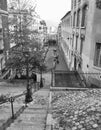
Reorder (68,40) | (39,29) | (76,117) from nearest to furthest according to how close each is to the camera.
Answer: (76,117)
(68,40)
(39,29)

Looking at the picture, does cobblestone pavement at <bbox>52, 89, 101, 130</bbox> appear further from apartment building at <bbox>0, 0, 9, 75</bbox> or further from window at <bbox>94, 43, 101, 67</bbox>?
apartment building at <bbox>0, 0, 9, 75</bbox>

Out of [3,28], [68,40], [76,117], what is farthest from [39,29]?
[76,117]

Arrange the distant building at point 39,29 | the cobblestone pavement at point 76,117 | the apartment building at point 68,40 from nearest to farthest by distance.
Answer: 1. the cobblestone pavement at point 76,117
2. the distant building at point 39,29
3. the apartment building at point 68,40

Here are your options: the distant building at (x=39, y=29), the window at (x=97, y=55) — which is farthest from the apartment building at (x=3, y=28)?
the window at (x=97, y=55)

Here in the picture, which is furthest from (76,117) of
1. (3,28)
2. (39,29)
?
(39,29)

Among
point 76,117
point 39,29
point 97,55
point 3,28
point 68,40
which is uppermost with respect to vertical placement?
point 39,29

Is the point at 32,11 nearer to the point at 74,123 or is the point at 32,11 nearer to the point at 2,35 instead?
the point at 2,35

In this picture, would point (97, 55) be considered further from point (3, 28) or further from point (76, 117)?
point (3, 28)

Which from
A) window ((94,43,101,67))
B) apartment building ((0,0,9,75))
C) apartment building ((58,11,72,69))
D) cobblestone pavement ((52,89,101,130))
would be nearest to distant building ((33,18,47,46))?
apartment building ((0,0,9,75))

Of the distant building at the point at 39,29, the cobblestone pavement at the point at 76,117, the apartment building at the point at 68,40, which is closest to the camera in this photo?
the cobblestone pavement at the point at 76,117

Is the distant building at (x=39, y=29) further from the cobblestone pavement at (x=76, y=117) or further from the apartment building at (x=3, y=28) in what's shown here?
the cobblestone pavement at (x=76, y=117)

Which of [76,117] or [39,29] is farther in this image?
[39,29]

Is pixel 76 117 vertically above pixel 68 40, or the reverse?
pixel 68 40

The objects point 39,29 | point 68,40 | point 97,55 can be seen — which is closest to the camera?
point 97,55
